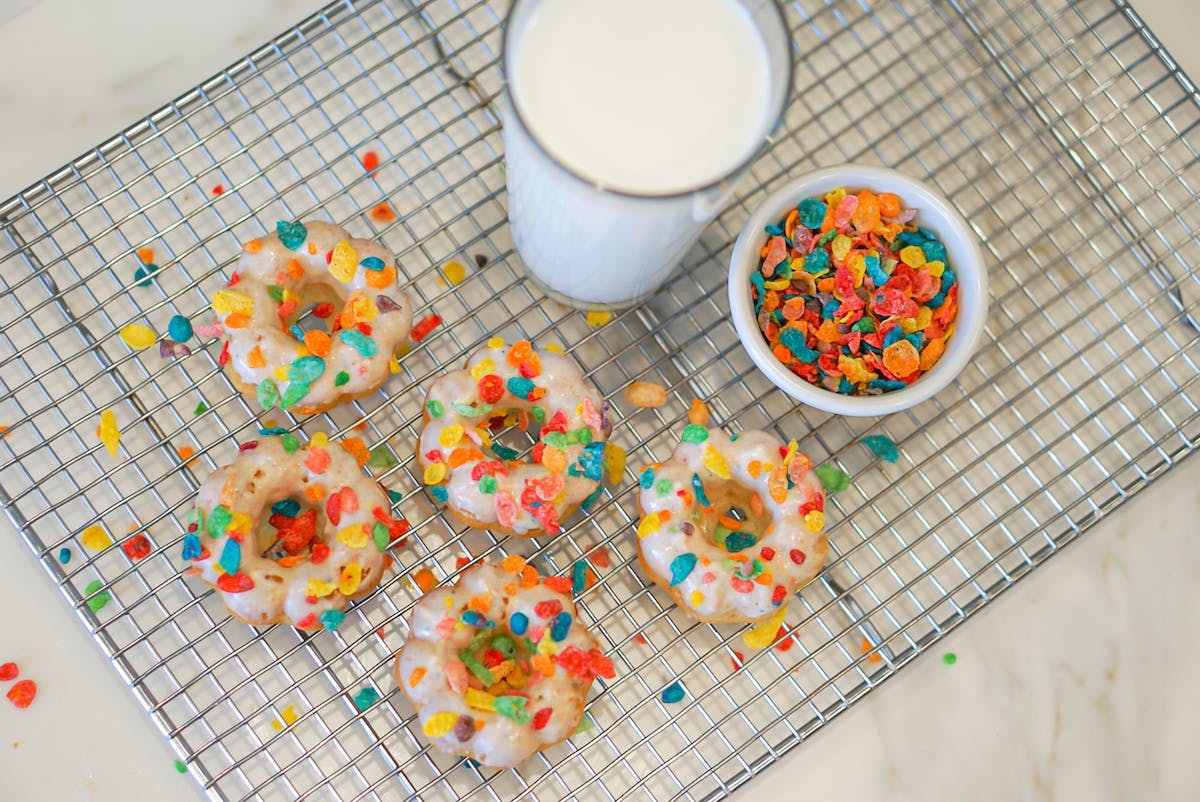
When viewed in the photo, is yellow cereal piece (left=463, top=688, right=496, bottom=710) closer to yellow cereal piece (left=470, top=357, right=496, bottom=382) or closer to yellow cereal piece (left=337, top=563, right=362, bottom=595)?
yellow cereal piece (left=337, top=563, right=362, bottom=595)

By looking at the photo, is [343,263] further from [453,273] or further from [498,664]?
[498,664]

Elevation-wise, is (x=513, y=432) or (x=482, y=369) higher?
(x=482, y=369)

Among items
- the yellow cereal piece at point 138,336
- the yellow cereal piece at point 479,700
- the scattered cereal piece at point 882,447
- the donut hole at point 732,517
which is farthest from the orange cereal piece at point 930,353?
the yellow cereal piece at point 138,336

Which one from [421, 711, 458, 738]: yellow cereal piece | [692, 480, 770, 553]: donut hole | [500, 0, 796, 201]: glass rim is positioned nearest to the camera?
[500, 0, 796, 201]: glass rim

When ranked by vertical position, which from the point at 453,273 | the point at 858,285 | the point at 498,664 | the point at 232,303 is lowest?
the point at 498,664

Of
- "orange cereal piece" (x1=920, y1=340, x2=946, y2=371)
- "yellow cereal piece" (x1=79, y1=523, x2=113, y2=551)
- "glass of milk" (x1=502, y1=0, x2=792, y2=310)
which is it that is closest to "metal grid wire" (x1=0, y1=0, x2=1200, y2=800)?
"yellow cereal piece" (x1=79, y1=523, x2=113, y2=551)

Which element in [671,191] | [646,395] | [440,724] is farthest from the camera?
[646,395]

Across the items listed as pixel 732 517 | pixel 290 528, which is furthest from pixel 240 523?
pixel 732 517

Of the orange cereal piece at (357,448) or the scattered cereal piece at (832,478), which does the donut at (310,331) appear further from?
the scattered cereal piece at (832,478)
